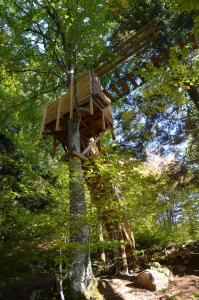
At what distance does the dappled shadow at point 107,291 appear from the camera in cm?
694

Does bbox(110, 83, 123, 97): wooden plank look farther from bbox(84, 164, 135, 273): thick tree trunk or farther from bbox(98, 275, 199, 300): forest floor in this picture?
bbox(98, 275, 199, 300): forest floor

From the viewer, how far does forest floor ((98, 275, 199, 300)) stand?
684cm

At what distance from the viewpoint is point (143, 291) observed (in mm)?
7473

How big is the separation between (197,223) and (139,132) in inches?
184

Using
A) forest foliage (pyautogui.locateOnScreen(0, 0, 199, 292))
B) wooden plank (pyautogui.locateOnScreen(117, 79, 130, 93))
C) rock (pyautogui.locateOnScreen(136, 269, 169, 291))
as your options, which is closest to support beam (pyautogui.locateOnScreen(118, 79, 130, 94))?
wooden plank (pyautogui.locateOnScreen(117, 79, 130, 93))

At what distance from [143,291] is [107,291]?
94cm

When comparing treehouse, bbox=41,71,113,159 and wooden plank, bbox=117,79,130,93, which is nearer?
treehouse, bbox=41,71,113,159

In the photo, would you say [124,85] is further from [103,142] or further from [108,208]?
[108,208]

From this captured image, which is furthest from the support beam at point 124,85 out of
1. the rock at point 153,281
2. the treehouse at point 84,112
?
Answer: the rock at point 153,281

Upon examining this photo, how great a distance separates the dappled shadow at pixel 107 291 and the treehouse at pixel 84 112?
3680 millimetres

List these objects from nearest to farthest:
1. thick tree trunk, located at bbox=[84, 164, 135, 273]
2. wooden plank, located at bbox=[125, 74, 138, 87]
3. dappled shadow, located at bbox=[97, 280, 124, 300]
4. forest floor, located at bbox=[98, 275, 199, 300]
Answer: forest floor, located at bbox=[98, 275, 199, 300] → dappled shadow, located at bbox=[97, 280, 124, 300] → thick tree trunk, located at bbox=[84, 164, 135, 273] → wooden plank, located at bbox=[125, 74, 138, 87]

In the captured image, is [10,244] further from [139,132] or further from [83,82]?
[139,132]

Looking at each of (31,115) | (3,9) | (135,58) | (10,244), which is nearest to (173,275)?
(10,244)

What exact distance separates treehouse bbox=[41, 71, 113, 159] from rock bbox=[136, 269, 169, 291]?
3.79 m
